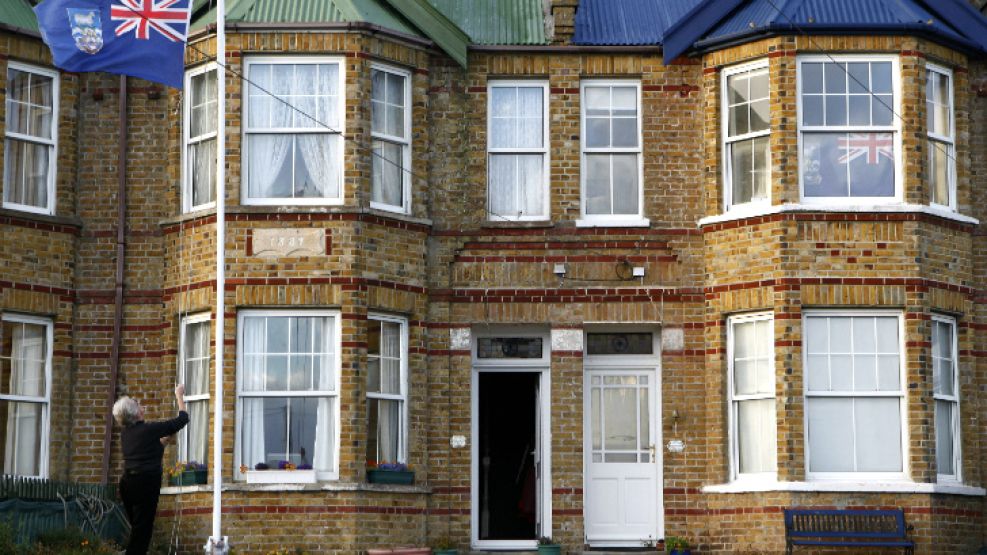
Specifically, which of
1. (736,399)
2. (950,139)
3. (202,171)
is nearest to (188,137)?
(202,171)

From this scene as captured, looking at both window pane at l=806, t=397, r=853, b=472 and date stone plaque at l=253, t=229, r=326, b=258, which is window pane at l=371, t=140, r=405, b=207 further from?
window pane at l=806, t=397, r=853, b=472

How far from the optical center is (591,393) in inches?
945

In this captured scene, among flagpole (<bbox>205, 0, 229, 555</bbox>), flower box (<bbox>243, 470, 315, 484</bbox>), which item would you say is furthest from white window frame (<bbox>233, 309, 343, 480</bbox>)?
flagpole (<bbox>205, 0, 229, 555</bbox>)

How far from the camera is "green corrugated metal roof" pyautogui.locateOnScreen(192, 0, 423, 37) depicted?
23000 mm

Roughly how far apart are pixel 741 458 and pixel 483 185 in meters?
4.93

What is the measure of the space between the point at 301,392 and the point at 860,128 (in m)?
7.88

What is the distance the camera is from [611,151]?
24.0 meters

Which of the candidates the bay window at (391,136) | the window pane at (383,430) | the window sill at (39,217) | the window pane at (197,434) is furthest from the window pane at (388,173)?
the window sill at (39,217)

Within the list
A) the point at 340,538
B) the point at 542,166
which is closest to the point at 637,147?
the point at 542,166

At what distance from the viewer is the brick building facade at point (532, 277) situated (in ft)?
73.7

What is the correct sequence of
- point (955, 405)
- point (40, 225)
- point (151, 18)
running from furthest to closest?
point (40, 225) → point (955, 405) → point (151, 18)

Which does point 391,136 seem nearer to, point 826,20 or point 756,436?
point 826,20

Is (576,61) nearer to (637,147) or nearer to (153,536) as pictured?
(637,147)

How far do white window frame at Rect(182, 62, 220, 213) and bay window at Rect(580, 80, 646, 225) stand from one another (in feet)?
16.1
